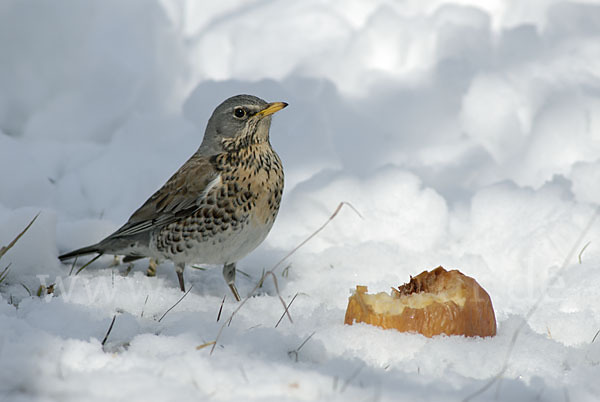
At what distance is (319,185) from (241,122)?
1.23m

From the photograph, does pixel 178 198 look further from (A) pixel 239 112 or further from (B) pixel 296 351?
(B) pixel 296 351

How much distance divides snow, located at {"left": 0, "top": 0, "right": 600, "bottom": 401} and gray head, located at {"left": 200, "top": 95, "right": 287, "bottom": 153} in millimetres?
867

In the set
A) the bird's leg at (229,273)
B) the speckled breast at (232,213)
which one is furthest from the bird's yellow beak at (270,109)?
the bird's leg at (229,273)

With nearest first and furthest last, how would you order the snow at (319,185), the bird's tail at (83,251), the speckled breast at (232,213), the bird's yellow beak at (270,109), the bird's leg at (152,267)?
the snow at (319,185) < the speckled breast at (232,213) < the bird's yellow beak at (270,109) < the bird's tail at (83,251) < the bird's leg at (152,267)

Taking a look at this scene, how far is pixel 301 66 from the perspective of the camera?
6770mm

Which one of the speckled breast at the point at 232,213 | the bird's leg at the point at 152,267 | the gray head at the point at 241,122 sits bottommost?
the bird's leg at the point at 152,267

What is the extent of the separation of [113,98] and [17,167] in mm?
1346

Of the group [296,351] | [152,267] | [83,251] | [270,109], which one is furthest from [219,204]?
[296,351]

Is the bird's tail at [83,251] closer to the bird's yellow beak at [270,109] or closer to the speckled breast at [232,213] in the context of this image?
the speckled breast at [232,213]

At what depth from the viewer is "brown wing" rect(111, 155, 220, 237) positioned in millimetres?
4230

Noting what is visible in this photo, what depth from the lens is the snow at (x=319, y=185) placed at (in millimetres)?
2750

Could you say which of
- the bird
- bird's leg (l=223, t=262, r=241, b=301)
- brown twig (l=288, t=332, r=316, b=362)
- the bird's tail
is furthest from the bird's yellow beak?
brown twig (l=288, t=332, r=316, b=362)

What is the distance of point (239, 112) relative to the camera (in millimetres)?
4422

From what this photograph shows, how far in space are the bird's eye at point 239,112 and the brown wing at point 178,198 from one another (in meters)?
0.31
